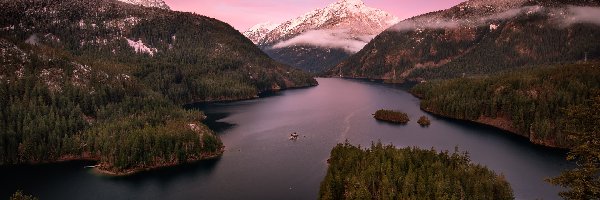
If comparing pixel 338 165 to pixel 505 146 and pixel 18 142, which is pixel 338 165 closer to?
pixel 505 146

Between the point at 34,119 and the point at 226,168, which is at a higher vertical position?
the point at 34,119

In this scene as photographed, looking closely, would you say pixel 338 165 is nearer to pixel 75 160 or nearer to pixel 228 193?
pixel 228 193

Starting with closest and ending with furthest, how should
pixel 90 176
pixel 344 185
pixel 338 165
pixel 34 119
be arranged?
pixel 344 185 < pixel 338 165 < pixel 90 176 < pixel 34 119

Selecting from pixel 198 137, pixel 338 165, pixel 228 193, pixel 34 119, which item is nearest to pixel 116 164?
pixel 198 137

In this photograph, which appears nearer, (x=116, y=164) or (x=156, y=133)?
(x=116, y=164)

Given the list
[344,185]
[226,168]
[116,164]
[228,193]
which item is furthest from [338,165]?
[116,164]

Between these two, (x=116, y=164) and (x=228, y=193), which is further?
(x=116, y=164)

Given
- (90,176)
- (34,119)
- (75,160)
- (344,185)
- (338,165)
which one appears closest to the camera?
(344,185)
